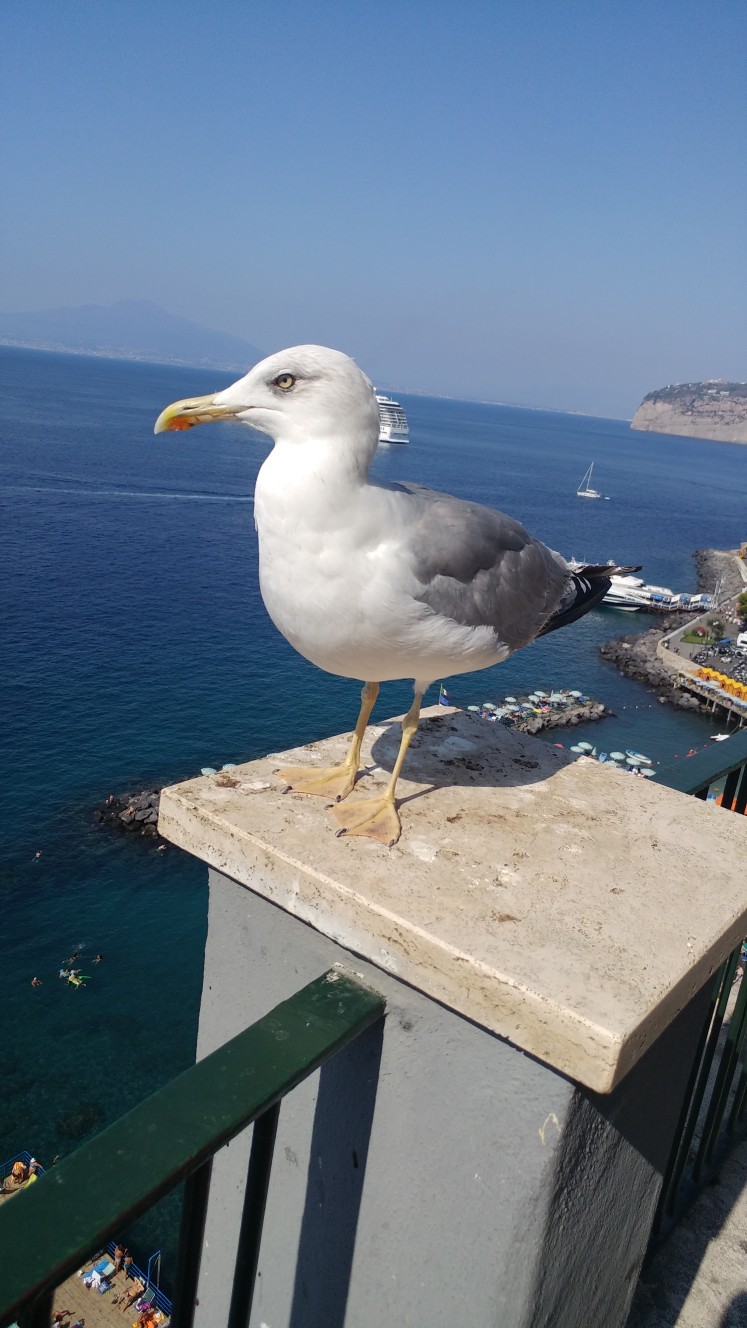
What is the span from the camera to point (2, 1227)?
99cm

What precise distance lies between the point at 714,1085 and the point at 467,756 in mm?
1306

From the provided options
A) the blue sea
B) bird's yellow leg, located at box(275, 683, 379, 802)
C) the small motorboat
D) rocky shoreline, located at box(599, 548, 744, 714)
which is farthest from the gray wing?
rocky shoreline, located at box(599, 548, 744, 714)

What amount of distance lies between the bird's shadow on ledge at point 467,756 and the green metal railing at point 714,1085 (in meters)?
0.40

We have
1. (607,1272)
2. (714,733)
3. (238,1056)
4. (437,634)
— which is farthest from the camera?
(714,733)

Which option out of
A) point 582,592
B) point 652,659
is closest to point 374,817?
point 582,592

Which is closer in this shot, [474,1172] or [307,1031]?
[307,1031]

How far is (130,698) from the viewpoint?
29.5 meters

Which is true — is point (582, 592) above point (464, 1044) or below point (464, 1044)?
above

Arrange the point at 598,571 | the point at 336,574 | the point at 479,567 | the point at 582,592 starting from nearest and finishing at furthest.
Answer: the point at 336,574 < the point at 479,567 < the point at 582,592 < the point at 598,571

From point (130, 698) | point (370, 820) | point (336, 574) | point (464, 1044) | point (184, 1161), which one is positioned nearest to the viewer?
point (184, 1161)

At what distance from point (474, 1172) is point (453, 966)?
39cm

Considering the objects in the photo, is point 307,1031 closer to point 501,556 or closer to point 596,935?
point 596,935

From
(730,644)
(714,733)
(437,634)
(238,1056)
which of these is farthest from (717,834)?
(730,644)

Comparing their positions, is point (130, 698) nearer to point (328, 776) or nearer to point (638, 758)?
point (638, 758)
